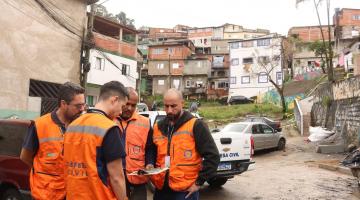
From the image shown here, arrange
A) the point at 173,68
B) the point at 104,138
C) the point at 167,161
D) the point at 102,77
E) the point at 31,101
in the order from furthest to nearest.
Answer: the point at 173,68 → the point at 102,77 → the point at 31,101 → the point at 167,161 → the point at 104,138

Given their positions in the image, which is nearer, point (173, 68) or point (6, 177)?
point (6, 177)

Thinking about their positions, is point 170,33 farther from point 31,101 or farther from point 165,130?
point 165,130

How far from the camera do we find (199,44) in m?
78.9

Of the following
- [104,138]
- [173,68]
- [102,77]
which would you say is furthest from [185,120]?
[173,68]

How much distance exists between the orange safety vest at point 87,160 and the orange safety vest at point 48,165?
735 mm

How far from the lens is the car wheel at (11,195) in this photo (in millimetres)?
5953

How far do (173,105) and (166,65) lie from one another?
57298 mm

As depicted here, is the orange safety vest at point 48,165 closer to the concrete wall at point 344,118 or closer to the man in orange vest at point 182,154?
the man in orange vest at point 182,154

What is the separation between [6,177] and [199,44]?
74.2 metres

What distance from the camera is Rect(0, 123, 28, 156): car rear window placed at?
6066mm

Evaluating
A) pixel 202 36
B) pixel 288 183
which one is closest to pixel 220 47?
pixel 202 36

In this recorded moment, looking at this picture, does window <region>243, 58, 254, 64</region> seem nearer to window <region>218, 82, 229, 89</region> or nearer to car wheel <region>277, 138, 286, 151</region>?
window <region>218, 82, 229, 89</region>

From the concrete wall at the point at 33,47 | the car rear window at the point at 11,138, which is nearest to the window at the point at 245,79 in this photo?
the concrete wall at the point at 33,47

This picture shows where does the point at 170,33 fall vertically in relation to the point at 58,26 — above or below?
above
